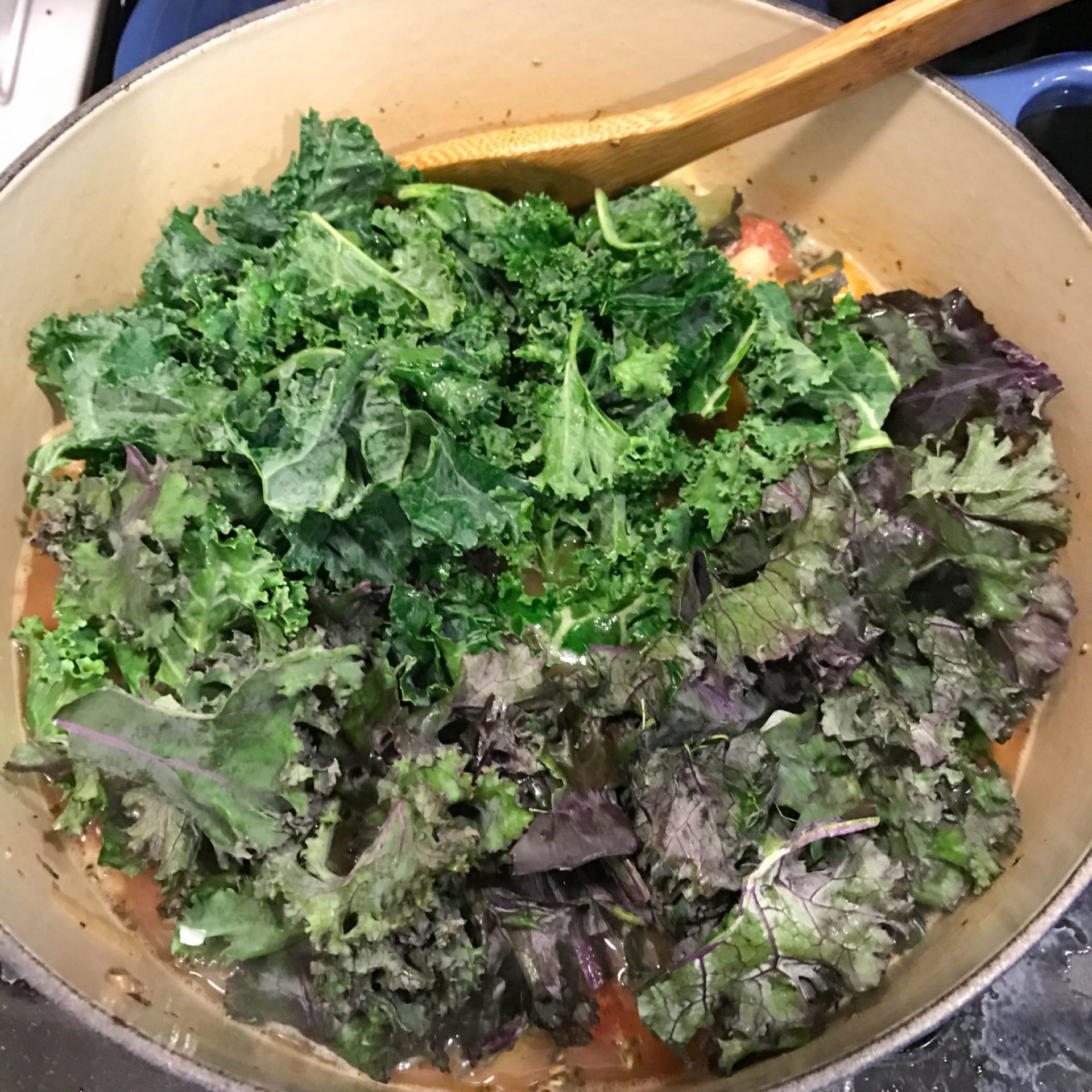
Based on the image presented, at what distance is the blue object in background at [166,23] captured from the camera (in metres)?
1.85

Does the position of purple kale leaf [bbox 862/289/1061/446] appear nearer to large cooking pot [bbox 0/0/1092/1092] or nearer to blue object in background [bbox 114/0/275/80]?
large cooking pot [bbox 0/0/1092/1092]

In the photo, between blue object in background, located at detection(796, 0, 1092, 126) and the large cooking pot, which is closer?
the large cooking pot

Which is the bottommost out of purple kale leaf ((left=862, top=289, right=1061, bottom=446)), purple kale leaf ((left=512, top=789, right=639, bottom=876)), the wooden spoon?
purple kale leaf ((left=512, top=789, right=639, bottom=876))

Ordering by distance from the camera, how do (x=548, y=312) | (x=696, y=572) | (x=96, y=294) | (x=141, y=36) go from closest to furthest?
(x=696, y=572), (x=548, y=312), (x=96, y=294), (x=141, y=36)

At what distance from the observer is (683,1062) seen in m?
1.33

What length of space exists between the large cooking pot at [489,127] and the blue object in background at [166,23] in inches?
15.1

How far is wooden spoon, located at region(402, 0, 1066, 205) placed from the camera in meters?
1.47

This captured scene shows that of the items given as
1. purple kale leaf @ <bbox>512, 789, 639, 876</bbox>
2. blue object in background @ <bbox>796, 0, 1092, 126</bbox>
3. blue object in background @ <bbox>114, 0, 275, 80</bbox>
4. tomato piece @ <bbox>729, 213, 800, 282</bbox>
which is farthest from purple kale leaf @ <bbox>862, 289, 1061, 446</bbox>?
blue object in background @ <bbox>114, 0, 275, 80</bbox>

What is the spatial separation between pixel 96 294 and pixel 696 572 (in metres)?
1.26

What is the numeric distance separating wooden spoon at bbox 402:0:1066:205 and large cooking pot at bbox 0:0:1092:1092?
0.31 feet

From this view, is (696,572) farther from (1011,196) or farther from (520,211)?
(1011,196)

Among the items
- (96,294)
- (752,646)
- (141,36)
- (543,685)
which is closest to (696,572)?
(752,646)

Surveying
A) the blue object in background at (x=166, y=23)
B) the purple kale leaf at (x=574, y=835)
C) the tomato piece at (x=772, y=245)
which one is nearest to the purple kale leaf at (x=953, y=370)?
the tomato piece at (x=772, y=245)

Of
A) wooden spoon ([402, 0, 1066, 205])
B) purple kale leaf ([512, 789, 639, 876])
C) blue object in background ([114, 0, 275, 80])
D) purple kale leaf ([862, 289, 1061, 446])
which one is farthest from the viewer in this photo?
blue object in background ([114, 0, 275, 80])
